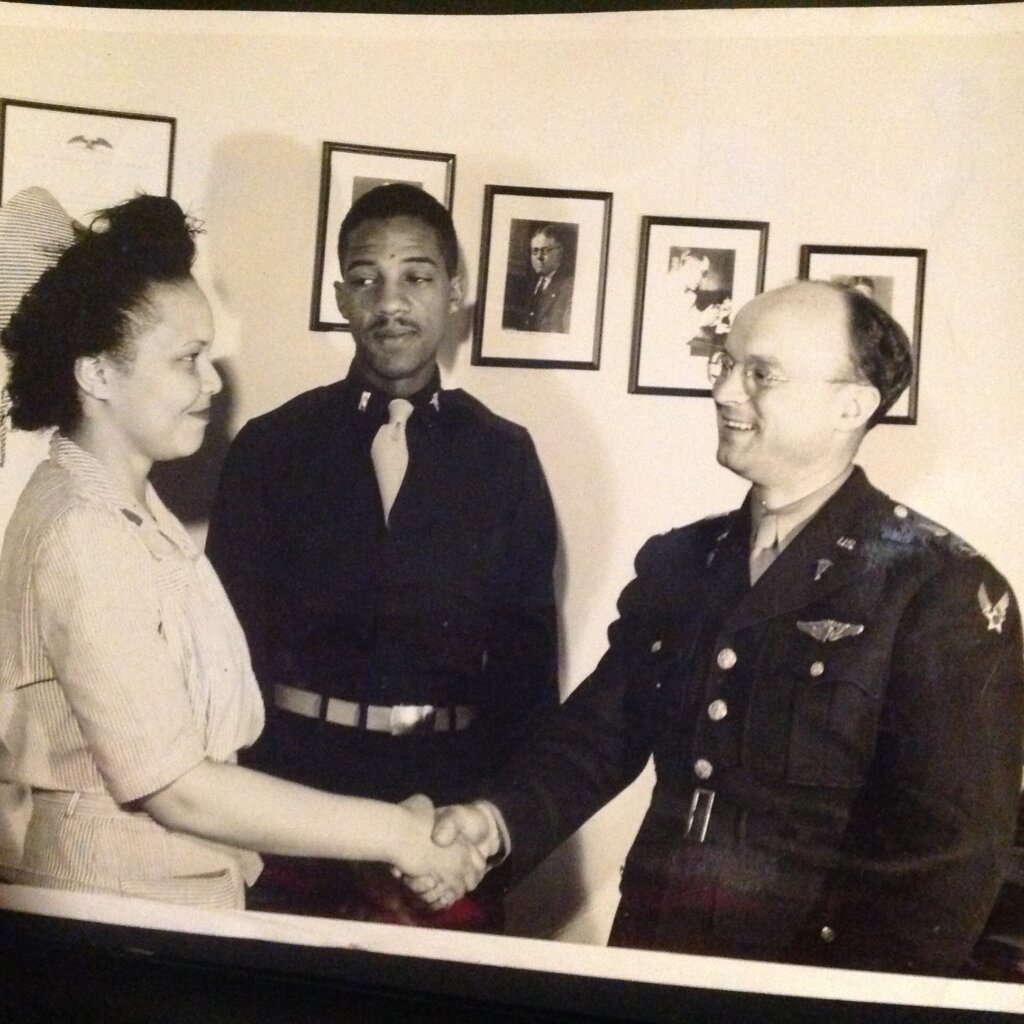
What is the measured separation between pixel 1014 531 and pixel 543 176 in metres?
0.42

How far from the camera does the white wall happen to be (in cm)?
72

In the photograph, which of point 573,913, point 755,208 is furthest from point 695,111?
point 573,913

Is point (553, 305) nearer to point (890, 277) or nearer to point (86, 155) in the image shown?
point (890, 277)

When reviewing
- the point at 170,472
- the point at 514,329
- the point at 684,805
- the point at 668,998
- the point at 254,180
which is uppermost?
the point at 254,180

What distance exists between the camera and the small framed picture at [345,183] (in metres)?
0.75

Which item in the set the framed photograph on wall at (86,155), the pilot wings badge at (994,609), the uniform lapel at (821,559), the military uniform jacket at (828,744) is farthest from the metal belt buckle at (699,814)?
the framed photograph on wall at (86,155)

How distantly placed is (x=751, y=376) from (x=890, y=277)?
12 centimetres

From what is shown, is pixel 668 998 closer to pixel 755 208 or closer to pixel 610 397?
pixel 610 397

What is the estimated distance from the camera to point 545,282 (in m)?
0.73

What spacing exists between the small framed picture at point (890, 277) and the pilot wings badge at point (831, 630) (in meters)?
0.16

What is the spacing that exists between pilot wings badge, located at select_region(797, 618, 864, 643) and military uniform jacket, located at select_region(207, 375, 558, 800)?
0.18 m

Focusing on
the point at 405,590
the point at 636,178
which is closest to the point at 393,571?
the point at 405,590

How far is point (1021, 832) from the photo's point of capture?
2.24 feet

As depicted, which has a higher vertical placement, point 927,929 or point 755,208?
point 755,208
